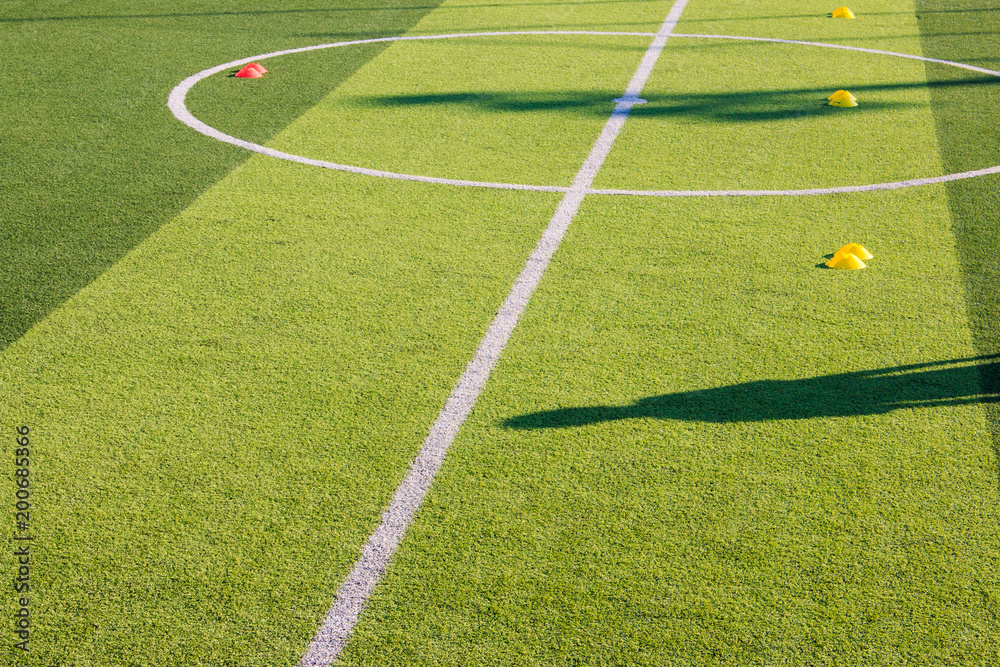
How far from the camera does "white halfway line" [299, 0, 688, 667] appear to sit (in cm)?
319

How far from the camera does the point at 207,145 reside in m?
7.45

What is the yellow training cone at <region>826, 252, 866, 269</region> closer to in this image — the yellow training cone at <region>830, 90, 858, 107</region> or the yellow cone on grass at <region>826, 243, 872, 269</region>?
the yellow cone on grass at <region>826, 243, 872, 269</region>

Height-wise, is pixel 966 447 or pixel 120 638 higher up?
pixel 120 638

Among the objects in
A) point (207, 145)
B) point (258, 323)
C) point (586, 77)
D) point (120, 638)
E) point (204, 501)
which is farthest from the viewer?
point (586, 77)

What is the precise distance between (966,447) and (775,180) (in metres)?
3.15

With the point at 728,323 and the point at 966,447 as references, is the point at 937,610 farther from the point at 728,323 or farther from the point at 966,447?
the point at 728,323

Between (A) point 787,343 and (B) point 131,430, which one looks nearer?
(B) point 131,430

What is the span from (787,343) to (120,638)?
120 inches

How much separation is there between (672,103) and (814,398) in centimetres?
472

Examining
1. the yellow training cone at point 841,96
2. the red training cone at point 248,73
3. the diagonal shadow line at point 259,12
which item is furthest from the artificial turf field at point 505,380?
the diagonal shadow line at point 259,12

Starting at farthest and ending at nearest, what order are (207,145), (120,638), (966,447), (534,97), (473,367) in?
(534,97)
(207,145)
(473,367)
(966,447)
(120,638)

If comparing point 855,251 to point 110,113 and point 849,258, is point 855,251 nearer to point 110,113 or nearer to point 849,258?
point 849,258

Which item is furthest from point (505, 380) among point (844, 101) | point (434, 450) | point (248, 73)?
point (248, 73)

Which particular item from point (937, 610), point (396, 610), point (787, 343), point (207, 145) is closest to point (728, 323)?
point (787, 343)
